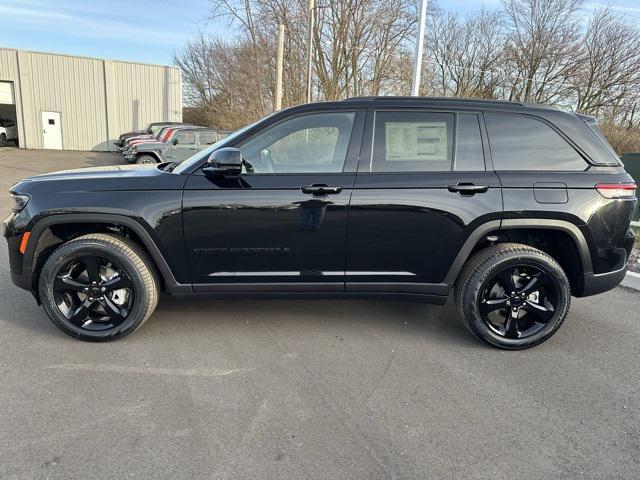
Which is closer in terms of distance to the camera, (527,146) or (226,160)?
(226,160)

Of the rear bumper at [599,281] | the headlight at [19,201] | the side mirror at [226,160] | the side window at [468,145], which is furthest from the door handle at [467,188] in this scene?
the headlight at [19,201]

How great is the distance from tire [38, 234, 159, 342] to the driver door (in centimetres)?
40

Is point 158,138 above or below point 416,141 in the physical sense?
below

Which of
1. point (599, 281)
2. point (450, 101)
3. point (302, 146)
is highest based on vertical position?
point (450, 101)

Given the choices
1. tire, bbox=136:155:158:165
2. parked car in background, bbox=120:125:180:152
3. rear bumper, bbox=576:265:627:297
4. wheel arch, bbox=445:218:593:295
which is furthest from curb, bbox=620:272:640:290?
parked car in background, bbox=120:125:180:152

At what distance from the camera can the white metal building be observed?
27.1 metres

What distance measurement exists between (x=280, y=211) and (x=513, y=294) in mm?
1906

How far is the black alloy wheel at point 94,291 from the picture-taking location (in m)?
3.36

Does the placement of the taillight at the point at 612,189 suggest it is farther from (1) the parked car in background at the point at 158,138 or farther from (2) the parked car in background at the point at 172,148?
(1) the parked car in background at the point at 158,138

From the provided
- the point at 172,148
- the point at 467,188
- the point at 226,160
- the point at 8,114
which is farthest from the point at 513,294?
the point at 8,114

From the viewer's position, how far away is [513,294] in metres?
3.46

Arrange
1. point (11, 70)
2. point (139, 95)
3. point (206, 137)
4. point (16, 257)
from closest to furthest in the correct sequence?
1. point (16, 257)
2. point (206, 137)
3. point (11, 70)
4. point (139, 95)

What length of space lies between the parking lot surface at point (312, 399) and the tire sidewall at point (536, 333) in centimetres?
13

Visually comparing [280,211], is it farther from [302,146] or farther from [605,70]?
[605,70]
